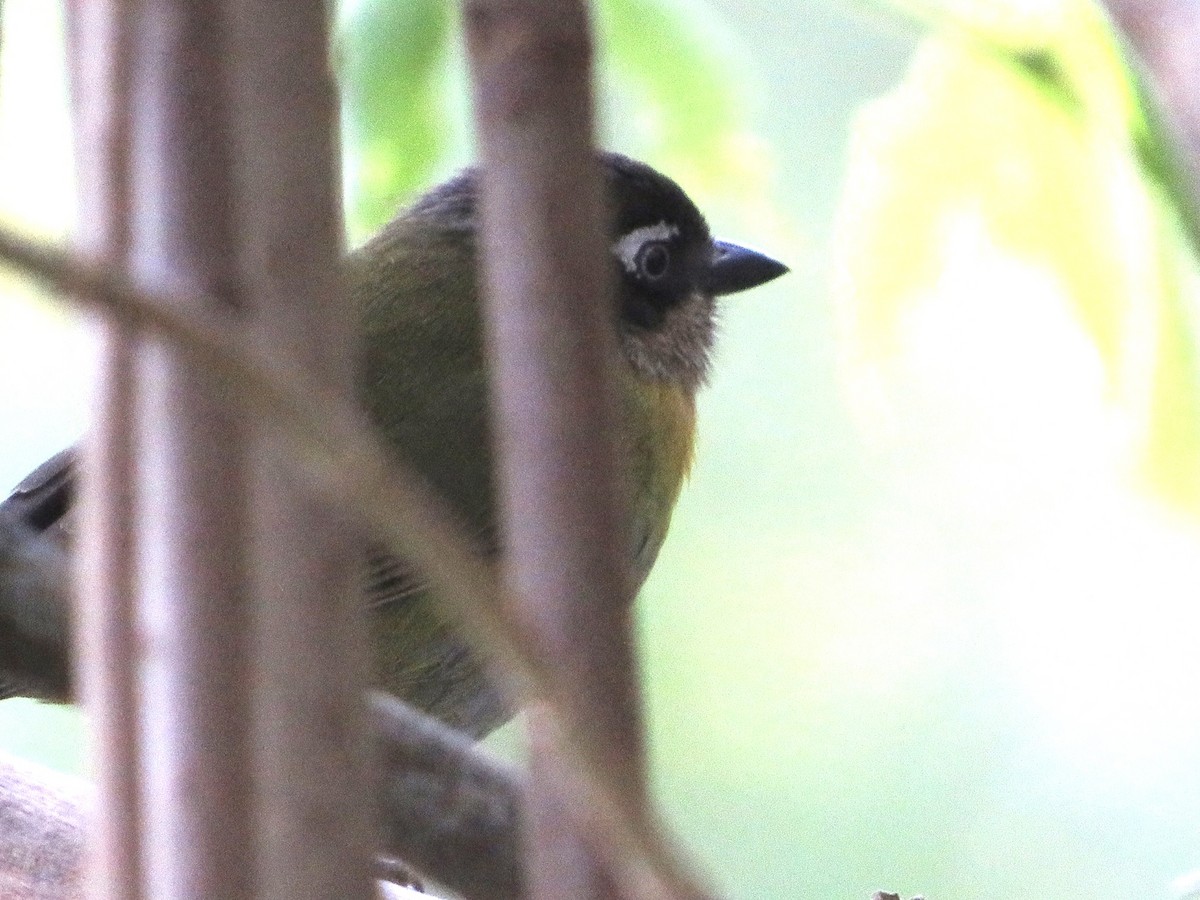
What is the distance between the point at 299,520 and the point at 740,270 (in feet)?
7.02

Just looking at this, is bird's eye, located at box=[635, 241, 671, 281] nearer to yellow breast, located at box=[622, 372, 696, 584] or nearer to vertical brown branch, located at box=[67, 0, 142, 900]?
yellow breast, located at box=[622, 372, 696, 584]

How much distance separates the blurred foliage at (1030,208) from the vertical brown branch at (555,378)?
2.16 feet

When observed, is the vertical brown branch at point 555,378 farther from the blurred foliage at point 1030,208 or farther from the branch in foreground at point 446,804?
the blurred foliage at point 1030,208

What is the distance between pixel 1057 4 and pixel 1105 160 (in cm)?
13

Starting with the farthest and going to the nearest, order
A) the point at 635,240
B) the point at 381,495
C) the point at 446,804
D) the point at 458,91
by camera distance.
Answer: the point at 635,240
the point at 458,91
the point at 446,804
the point at 381,495

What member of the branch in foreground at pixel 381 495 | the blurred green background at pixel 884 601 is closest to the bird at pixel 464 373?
the blurred green background at pixel 884 601

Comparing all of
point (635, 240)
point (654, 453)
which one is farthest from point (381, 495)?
point (635, 240)

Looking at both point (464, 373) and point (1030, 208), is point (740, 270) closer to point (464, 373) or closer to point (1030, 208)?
point (464, 373)

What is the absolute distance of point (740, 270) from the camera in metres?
2.55

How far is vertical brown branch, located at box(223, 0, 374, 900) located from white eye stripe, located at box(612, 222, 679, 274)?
1983 mm

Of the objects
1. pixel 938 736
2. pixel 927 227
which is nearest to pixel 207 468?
pixel 927 227

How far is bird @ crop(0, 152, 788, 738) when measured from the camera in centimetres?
191

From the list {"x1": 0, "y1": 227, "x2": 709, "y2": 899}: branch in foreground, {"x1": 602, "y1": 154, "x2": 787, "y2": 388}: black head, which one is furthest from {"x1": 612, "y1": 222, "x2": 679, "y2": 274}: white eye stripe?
{"x1": 0, "y1": 227, "x2": 709, "y2": 899}: branch in foreground

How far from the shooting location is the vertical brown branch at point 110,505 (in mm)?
403
